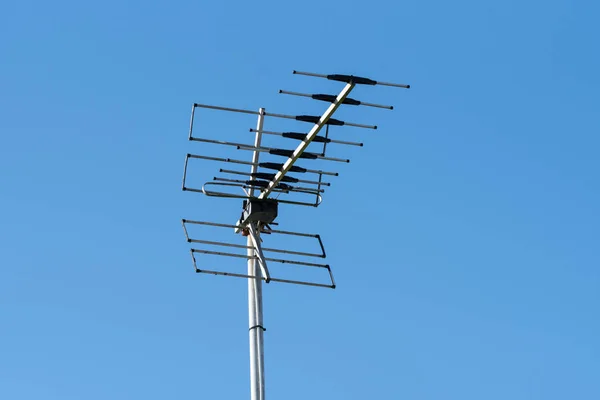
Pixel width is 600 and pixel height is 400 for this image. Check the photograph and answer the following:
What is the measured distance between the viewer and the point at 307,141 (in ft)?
53.9

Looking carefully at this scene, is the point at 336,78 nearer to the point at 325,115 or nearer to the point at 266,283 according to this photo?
the point at 325,115

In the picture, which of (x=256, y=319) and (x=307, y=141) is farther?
(x=256, y=319)

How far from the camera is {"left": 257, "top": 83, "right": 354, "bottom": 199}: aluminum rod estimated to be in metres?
15.1

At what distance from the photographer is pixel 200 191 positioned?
58.9ft

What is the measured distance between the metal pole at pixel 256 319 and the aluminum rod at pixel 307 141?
0.38m

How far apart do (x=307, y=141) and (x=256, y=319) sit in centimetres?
292

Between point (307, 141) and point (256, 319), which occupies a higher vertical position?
point (307, 141)

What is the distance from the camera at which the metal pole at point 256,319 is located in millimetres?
16922

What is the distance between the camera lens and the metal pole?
16.9 metres

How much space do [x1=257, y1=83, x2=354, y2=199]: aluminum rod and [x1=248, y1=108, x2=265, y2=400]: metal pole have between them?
383 millimetres

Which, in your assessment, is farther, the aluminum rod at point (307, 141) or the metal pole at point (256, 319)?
the metal pole at point (256, 319)

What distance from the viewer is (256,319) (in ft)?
58.1

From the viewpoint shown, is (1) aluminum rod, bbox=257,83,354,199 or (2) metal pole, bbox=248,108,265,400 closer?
(1) aluminum rod, bbox=257,83,354,199

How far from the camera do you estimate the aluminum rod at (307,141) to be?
1514 cm
